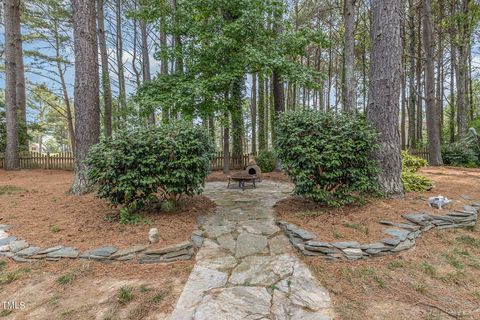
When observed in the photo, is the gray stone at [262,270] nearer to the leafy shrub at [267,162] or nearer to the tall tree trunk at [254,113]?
the leafy shrub at [267,162]

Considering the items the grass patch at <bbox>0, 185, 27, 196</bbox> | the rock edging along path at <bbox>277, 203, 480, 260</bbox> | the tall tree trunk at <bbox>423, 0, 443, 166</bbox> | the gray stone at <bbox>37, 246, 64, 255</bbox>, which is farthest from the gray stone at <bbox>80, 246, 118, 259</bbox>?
the tall tree trunk at <bbox>423, 0, 443, 166</bbox>

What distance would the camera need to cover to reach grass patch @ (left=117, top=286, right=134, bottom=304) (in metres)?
2.12

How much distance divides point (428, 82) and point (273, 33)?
6.38 meters

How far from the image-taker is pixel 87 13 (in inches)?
205

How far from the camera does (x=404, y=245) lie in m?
2.95

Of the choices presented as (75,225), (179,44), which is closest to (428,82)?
(179,44)

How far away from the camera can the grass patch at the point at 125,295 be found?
212 centimetres

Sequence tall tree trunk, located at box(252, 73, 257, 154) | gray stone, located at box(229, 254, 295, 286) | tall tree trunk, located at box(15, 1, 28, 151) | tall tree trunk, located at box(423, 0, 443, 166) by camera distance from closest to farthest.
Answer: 1. gray stone, located at box(229, 254, 295, 286)
2. tall tree trunk, located at box(423, 0, 443, 166)
3. tall tree trunk, located at box(15, 1, 28, 151)
4. tall tree trunk, located at box(252, 73, 257, 154)

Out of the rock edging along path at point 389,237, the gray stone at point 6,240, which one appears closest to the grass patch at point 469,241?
the rock edging along path at point 389,237

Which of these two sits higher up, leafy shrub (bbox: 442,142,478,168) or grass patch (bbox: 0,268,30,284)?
leafy shrub (bbox: 442,142,478,168)

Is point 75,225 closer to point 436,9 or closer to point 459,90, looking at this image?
point 459,90

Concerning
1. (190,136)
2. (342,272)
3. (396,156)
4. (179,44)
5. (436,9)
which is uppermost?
(436,9)

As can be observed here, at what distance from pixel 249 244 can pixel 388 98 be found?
325 centimetres

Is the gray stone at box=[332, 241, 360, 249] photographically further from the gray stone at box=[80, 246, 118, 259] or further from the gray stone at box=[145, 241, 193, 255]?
the gray stone at box=[80, 246, 118, 259]
